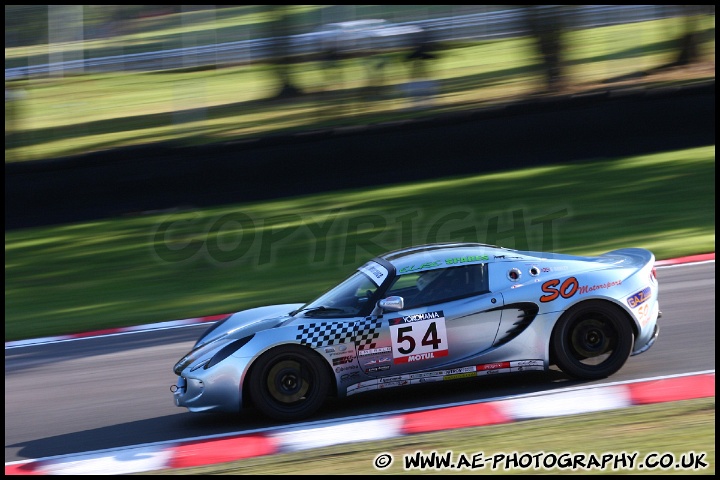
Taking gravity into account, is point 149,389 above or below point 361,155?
below

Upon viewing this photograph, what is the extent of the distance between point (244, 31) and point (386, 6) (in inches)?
181

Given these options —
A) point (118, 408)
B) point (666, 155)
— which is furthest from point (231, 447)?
point (666, 155)

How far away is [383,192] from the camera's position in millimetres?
14508

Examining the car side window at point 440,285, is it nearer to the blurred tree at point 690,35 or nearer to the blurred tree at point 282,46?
the blurred tree at point 282,46

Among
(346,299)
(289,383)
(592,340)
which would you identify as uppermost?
(346,299)

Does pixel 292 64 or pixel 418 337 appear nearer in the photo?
pixel 418 337

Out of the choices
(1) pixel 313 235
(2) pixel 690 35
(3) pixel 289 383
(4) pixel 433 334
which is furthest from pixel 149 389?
(2) pixel 690 35

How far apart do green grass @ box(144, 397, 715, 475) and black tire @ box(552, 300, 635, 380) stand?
2.08 ft

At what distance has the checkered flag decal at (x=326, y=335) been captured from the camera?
6.08 meters

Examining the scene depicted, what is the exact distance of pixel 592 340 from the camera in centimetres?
636

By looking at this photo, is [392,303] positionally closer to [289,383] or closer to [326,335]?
[326,335]

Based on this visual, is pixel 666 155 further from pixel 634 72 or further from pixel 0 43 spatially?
pixel 0 43

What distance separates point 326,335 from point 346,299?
436 millimetres

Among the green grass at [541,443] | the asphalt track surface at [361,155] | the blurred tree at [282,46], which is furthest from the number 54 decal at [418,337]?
the blurred tree at [282,46]
